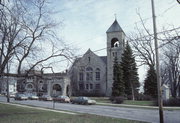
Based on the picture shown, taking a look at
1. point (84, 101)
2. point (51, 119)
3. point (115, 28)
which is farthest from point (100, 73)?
point (51, 119)

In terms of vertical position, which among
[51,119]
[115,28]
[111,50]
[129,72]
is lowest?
[51,119]

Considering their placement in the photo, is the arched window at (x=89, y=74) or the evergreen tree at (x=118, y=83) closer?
the evergreen tree at (x=118, y=83)

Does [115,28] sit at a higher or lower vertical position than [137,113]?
higher

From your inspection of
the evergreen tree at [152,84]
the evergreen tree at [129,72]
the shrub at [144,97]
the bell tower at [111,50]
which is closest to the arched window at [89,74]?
the bell tower at [111,50]

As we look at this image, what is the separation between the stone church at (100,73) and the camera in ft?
190

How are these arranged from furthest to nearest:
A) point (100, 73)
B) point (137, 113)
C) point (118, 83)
Answer: point (100, 73)
point (118, 83)
point (137, 113)

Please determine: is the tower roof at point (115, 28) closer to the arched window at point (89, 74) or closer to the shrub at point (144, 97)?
the arched window at point (89, 74)

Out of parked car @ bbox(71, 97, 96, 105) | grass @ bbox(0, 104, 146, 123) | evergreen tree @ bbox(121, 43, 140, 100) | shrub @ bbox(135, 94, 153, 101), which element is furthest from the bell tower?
grass @ bbox(0, 104, 146, 123)

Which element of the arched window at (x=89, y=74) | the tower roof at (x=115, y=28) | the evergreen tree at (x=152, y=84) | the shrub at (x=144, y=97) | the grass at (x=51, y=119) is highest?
the tower roof at (x=115, y=28)

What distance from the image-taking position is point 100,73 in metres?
60.9

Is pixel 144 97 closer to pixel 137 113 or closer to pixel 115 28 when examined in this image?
pixel 137 113

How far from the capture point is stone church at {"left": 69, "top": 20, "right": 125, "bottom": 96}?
5781cm

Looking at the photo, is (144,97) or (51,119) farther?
(144,97)

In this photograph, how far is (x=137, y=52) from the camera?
38.5m
